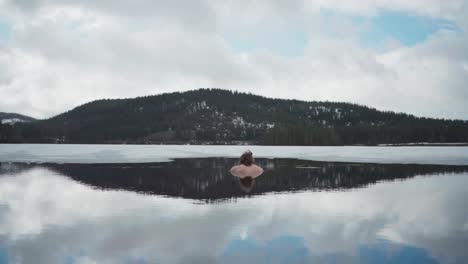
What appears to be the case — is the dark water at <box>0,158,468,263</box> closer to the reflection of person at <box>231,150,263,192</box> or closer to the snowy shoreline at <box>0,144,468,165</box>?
the reflection of person at <box>231,150,263,192</box>

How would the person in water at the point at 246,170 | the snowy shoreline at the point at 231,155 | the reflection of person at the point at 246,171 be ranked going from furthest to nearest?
the snowy shoreline at the point at 231,155
the person in water at the point at 246,170
the reflection of person at the point at 246,171

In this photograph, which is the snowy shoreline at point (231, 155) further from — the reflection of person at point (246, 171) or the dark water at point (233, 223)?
the dark water at point (233, 223)

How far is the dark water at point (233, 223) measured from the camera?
42.0ft

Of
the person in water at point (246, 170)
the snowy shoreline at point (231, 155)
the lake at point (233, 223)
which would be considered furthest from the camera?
the snowy shoreline at point (231, 155)

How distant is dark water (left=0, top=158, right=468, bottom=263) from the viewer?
12.8m

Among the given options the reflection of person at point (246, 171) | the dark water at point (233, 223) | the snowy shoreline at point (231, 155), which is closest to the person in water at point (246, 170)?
the reflection of person at point (246, 171)

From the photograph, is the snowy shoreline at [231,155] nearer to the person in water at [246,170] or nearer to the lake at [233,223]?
the person in water at [246,170]

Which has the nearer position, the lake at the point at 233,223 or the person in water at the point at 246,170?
the lake at the point at 233,223

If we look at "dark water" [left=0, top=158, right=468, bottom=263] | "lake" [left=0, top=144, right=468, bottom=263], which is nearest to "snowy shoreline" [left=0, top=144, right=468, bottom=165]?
"lake" [left=0, top=144, right=468, bottom=263]

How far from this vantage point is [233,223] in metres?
17.3

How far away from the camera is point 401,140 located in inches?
6944

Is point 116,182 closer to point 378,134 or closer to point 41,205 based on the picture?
point 41,205

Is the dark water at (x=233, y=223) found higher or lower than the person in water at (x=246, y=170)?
lower

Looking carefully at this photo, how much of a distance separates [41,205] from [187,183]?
11820mm
